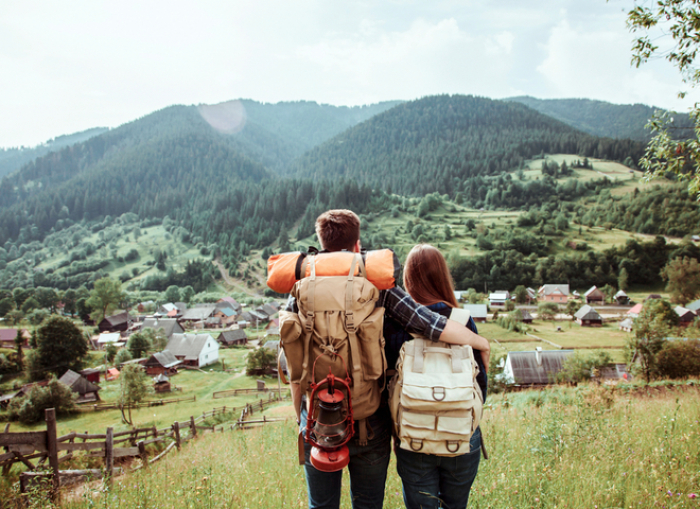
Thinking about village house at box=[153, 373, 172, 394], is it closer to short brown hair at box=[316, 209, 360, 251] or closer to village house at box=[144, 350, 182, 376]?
village house at box=[144, 350, 182, 376]

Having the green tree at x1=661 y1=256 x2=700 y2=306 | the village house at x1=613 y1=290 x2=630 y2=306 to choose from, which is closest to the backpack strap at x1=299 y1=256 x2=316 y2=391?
the green tree at x1=661 y1=256 x2=700 y2=306

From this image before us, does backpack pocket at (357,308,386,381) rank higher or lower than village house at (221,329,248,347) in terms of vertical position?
higher

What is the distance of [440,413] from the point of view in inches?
72.6

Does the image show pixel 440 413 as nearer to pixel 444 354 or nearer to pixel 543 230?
pixel 444 354

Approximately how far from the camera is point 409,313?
1924 millimetres

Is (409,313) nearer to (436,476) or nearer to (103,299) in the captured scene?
(436,476)

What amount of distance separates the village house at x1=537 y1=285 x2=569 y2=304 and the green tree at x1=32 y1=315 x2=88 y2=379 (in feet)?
220

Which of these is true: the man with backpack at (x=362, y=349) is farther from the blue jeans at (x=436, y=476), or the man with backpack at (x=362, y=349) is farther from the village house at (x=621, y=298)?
the village house at (x=621, y=298)

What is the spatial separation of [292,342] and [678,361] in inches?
719

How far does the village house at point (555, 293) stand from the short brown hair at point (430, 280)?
7090cm

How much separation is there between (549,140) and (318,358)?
195 meters

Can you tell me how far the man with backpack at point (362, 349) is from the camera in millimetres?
1776

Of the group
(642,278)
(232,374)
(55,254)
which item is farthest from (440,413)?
(55,254)

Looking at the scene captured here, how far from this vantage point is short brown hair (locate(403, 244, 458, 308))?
2137mm
